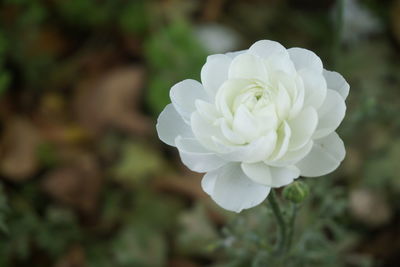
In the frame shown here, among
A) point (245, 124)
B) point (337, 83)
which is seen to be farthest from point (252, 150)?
point (337, 83)

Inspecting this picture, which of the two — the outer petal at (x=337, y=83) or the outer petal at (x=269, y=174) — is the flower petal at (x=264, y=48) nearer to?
the outer petal at (x=337, y=83)

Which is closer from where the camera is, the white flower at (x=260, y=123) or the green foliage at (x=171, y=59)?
the white flower at (x=260, y=123)

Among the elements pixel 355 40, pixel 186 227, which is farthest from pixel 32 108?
pixel 355 40

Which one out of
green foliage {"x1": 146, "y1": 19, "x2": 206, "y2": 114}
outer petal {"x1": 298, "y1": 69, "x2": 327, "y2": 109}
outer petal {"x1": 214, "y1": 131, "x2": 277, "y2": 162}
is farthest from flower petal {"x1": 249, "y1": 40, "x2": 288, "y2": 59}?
green foliage {"x1": 146, "y1": 19, "x2": 206, "y2": 114}

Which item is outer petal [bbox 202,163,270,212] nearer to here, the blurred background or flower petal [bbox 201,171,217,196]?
flower petal [bbox 201,171,217,196]

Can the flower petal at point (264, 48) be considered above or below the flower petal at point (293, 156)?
above

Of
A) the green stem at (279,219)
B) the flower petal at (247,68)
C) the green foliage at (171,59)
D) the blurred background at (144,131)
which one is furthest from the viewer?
the green foliage at (171,59)

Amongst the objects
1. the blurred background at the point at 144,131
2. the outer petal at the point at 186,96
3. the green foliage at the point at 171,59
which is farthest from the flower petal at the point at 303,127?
the green foliage at the point at 171,59
